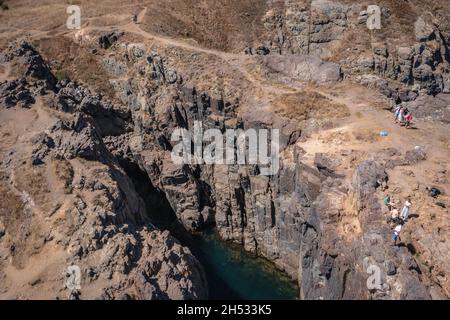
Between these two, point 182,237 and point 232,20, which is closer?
point 182,237

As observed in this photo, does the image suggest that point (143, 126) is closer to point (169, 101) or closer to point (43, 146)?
point (169, 101)

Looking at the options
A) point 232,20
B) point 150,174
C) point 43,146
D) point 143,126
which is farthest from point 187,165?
point 232,20

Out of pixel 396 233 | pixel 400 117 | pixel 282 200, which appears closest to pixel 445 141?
pixel 400 117

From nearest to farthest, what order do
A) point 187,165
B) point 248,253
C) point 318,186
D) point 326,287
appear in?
point 326,287 < point 318,186 < point 248,253 < point 187,165

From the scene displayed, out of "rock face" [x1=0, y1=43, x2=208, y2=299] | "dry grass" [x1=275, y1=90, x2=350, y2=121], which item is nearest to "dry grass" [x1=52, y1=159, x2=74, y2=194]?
"rock face" [x1=0, y1=43, x2=208, y2=299]

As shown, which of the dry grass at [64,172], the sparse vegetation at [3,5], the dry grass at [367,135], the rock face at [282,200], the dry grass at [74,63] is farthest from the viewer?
the sparse vegetation at [3,5]

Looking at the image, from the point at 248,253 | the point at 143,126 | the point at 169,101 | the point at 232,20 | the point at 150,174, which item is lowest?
the point at 248,253

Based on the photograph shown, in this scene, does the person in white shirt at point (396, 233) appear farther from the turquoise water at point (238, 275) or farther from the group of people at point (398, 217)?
the turquoise water at point (238, 275)

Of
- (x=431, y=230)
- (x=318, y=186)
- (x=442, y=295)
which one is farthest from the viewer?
(x=318, y=186)

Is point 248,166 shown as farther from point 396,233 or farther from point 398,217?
point 396,233

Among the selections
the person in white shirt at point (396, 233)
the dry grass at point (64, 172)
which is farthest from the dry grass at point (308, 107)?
the dry grass at point (64, 172)
